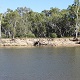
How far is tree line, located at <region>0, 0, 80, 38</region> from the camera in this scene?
97812 millimetres

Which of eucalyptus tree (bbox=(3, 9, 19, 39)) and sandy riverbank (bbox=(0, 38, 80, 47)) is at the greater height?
eucalyptus tree (bbox=(3, 9, 19, 39))

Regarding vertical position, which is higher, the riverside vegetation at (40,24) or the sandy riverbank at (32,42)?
the riverside vegetation at (40,24)

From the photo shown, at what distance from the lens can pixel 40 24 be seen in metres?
105

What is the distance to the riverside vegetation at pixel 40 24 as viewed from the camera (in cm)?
9738

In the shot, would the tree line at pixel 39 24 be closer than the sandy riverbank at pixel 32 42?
No

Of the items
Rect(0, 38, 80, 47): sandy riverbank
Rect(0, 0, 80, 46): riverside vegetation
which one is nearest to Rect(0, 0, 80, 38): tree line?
Rect(0, 0, 80, 46): riverside vegetation

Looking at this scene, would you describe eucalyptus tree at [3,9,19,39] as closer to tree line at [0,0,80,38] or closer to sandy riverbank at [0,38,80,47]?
tree line at [0,0,80,38]

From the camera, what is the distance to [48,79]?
95.8ft

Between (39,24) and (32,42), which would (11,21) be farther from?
(32,42)

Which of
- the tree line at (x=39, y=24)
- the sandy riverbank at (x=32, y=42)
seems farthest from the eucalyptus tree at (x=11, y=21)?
the sandy riverbank at (x=32, y=42)

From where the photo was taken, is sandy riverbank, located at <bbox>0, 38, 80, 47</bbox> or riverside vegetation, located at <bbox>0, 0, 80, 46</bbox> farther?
riverside vegetation, located at <bbox>0, 0, 80, 46</bbox>

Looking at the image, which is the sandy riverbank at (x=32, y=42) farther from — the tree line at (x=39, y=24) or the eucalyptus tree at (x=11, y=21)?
the eucalyptus tree at (x=11, y=21)

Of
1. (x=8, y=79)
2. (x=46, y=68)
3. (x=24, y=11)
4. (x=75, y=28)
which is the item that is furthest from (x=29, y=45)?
(x=8, y=79)

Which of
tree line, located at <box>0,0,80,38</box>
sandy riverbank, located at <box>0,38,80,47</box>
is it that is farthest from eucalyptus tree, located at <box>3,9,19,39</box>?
sandy riverbank, located at <box>0,38,80,47</box>
